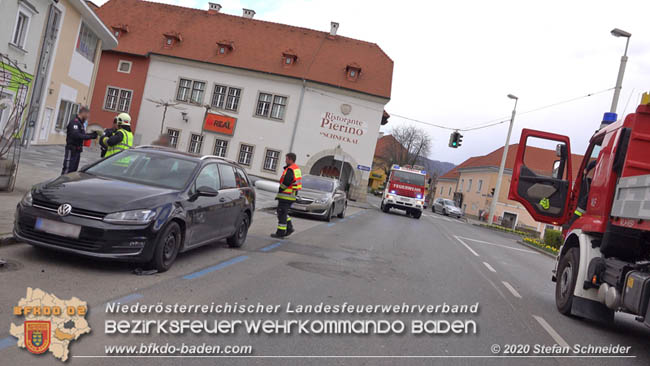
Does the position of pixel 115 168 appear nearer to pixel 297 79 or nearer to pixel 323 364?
pixel 323 364

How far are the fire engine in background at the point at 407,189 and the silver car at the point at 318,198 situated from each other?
10520mm

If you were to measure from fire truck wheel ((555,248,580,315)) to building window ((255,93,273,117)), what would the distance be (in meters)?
33.0

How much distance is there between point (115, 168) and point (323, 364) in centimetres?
469

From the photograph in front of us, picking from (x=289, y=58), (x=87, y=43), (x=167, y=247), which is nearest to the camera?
(x=167, y=247)

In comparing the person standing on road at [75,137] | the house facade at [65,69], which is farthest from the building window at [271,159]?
the person standing on road at [75,137]

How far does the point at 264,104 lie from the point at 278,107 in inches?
43.6

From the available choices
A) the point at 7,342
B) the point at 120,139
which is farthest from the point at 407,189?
the point at 7,342

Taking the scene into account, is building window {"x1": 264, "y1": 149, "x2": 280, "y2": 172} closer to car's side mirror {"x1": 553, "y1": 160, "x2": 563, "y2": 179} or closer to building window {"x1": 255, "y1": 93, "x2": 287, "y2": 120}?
building window {"x1": 255, "y1": 93, "x2": 287, "y2": 120}

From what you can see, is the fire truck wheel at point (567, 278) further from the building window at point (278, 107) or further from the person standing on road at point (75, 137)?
the building window at point (278, 107)

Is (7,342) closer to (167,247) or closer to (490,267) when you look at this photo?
(167,247)

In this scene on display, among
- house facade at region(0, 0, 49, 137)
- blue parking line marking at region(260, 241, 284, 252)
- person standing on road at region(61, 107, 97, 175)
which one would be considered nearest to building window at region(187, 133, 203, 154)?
house facade at region(0, 0, 49, 137)

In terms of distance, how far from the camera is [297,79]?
39.0 metres

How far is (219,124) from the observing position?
39.4 m

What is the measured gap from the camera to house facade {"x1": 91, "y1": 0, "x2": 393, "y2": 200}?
3866 centimetres
